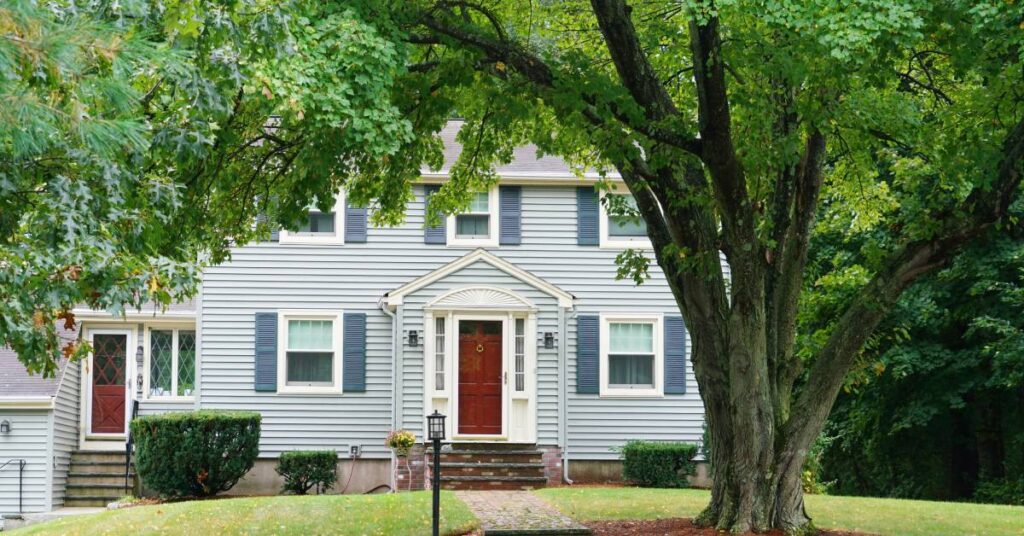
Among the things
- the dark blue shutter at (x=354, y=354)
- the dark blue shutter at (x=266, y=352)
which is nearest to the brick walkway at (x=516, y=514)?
the dark blue shutter at (x=354, y=354)

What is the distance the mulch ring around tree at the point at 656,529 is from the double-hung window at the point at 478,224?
857 centimetres

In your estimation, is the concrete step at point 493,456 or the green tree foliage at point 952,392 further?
the green tree foliage at point 952,392

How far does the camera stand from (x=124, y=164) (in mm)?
7273

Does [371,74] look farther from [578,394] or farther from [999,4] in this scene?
[578,394]

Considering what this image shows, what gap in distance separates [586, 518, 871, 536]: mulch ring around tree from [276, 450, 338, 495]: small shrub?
7.58 meters

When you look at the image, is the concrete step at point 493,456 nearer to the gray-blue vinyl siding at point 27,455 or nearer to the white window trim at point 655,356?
the white window trim at point 655,356

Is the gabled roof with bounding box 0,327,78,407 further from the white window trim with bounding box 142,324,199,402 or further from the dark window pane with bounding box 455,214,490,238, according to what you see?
the dark window pane with bounding box 455,214,490,238

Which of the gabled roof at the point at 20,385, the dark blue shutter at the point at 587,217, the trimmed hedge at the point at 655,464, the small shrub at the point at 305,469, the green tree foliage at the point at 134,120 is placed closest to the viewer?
the green tree foliage at the point at 134,120

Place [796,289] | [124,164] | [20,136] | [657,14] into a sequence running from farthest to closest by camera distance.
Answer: [657,14], [796,289], [124,164], [20,136]

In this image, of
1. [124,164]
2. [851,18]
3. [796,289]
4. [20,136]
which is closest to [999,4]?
[851,18]

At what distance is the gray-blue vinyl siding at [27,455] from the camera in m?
20.8

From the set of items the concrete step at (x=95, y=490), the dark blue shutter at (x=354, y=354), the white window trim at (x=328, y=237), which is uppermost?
the white window trim at (x=328, y=237)

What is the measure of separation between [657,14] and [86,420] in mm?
14798

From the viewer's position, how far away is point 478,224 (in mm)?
21375
